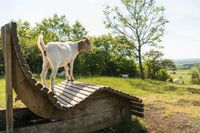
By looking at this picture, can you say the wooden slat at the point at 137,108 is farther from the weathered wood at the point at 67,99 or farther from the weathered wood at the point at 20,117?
the weathered wood at the point at 20,117

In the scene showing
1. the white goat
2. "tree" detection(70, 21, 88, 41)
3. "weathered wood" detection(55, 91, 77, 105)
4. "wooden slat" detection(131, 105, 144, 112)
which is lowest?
"wooden slat" detection(131, 105, 144, 112)

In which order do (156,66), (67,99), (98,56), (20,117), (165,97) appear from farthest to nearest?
1. (156,66)
2. (98,56)
3. (165,97)
4. (20,117)
5. (67,99)

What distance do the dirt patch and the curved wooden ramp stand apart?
0.80 metres

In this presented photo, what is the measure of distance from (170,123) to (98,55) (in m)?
19.5

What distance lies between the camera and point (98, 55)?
2623cm

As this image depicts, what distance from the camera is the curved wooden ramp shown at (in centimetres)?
446

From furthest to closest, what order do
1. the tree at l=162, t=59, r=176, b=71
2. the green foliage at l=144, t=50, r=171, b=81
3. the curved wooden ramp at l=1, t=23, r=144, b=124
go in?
the tree at l=162, t=59, r=176, b=71
the green foliage at l=144, t=50, r=171, b=81
the curved wooden ramp at l=1, t=23, r=144, b=124

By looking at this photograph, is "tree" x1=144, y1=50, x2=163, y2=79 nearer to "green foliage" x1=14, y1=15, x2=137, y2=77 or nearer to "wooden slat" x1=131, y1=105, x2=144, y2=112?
"green foliage" x1=14, y1=15, x2=137, y2=77

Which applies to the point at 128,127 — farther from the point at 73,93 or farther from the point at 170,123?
the point at 73,93

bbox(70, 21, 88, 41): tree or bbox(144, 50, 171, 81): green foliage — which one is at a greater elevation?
bbox(70, 21, 88, 41): tree

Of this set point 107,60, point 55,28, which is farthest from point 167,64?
point 55,28

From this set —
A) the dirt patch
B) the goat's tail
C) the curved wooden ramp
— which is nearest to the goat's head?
the curved wooden ramp

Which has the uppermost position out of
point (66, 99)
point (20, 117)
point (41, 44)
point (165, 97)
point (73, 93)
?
point (41, 44)

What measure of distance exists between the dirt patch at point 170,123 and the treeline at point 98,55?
54.2 ft
